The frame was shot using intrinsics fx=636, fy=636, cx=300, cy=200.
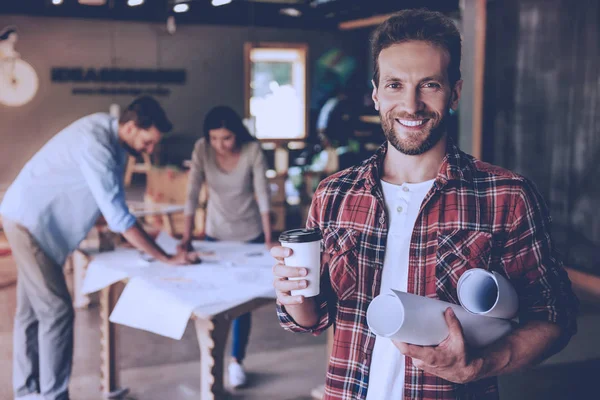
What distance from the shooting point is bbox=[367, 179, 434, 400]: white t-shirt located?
1288mm

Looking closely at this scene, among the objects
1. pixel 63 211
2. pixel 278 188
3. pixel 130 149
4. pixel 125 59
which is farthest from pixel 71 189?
pixel 125 59

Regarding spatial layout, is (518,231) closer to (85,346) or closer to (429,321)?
(429,321)

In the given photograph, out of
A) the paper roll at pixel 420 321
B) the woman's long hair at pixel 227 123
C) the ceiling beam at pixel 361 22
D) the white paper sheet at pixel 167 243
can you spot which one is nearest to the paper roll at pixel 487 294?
the paper roll at pixel 420 321

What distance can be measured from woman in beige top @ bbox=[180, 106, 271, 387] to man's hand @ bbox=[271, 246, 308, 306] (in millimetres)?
2409

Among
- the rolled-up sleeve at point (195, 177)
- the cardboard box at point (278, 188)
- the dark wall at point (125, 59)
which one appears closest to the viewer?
the rolled-up sleeve at point (195, 177)

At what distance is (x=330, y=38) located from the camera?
1252 centimetres

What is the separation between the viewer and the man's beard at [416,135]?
1288 millimetres

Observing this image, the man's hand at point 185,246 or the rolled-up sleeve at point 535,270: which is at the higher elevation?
the rolled-up sleeve at point 535,270

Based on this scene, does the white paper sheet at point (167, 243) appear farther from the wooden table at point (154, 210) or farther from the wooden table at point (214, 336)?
the wooden table at point (154, 210)

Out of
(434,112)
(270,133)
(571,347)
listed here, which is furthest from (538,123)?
(270,133)

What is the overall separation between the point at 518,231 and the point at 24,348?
2755 mm

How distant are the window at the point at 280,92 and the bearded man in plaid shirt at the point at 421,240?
10850 mm

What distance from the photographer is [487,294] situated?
3.74 ft

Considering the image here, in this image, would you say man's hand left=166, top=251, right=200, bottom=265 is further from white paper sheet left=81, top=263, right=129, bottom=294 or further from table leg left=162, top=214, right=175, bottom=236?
table leg left=162, top=214, right=175, bottom=236
